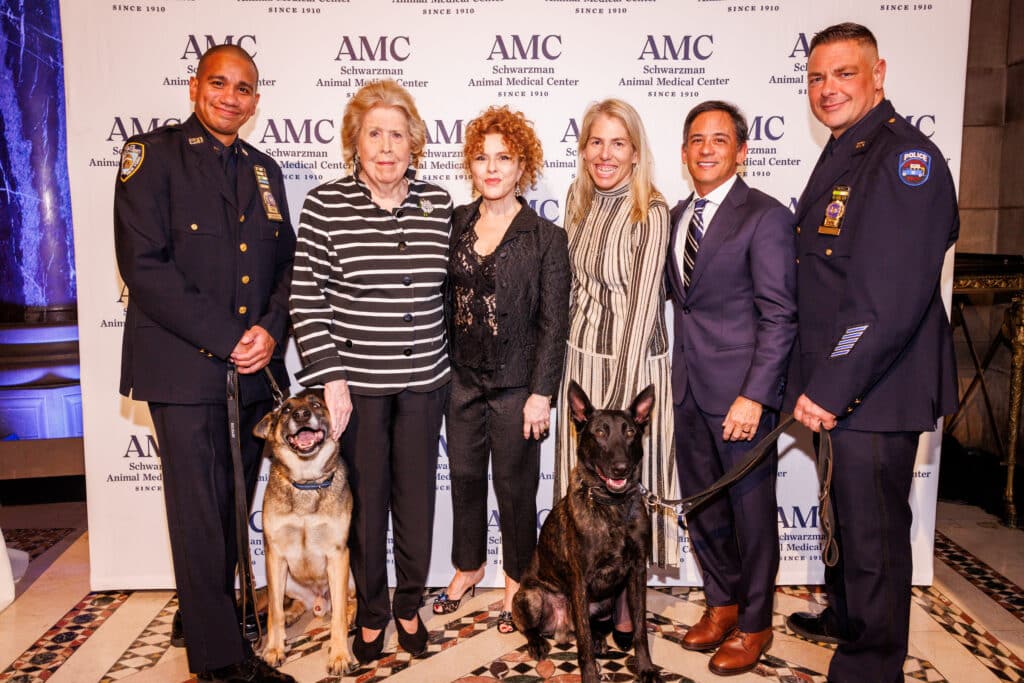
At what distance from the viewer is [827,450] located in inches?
97.2

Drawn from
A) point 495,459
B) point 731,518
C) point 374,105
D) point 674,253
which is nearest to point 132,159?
point 374,105

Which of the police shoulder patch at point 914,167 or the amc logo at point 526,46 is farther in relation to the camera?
the amc logo at point 526,46

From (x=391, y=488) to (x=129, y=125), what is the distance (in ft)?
6.97

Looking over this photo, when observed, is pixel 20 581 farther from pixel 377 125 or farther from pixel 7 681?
pixel 377 125

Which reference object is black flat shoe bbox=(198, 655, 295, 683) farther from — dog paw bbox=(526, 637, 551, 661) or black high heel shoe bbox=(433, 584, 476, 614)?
dog paw bbox=(526, 637, 551, 661)

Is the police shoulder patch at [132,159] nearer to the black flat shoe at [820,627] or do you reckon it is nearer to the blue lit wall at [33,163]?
the blue lit wall at [33,163]

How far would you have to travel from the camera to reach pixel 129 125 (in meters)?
3.44

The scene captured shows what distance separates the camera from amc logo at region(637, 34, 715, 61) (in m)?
3.47

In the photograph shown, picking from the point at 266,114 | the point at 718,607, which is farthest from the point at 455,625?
the point at 266,114

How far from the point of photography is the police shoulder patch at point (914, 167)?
2234 mm

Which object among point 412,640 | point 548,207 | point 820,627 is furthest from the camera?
point 548,207

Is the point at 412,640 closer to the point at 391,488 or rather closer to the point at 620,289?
the point at 391,488

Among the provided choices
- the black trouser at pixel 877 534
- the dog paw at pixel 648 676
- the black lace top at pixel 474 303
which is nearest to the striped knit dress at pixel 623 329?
the black lace top at pixel 474 303

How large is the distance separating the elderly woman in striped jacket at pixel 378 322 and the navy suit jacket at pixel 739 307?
0.97 metres
